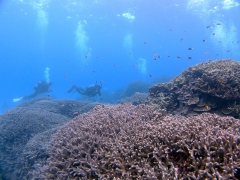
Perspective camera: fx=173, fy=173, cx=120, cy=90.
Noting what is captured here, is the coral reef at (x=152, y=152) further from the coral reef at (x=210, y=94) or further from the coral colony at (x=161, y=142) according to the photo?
the coral reef at (x=210, y=94)

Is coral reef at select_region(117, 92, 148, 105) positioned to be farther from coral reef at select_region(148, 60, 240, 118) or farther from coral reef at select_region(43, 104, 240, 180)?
→ coral reef at select_region(43, 104, 240, 180)

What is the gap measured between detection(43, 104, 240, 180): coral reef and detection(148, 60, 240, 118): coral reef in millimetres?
2352

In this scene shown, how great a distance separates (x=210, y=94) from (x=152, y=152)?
434cm

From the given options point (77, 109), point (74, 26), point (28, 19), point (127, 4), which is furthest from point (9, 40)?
point (77, 109)

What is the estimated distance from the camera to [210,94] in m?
6.48

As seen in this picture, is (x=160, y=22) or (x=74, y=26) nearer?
(x=160, y=22)

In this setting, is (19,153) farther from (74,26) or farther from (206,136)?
(74,26)

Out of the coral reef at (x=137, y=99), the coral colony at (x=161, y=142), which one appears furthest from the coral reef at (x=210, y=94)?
the coral reef at (x=137, y=99)

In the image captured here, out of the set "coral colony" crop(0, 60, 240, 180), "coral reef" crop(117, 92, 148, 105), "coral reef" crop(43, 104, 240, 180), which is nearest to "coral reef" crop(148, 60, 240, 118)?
"coral colony" crop(0, 60, 240, 180)

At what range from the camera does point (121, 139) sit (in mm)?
4137

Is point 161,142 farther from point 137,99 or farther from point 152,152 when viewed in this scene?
point 137,99

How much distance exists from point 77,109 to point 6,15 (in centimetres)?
5538

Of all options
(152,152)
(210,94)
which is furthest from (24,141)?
(210,94)

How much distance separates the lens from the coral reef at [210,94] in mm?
6184
